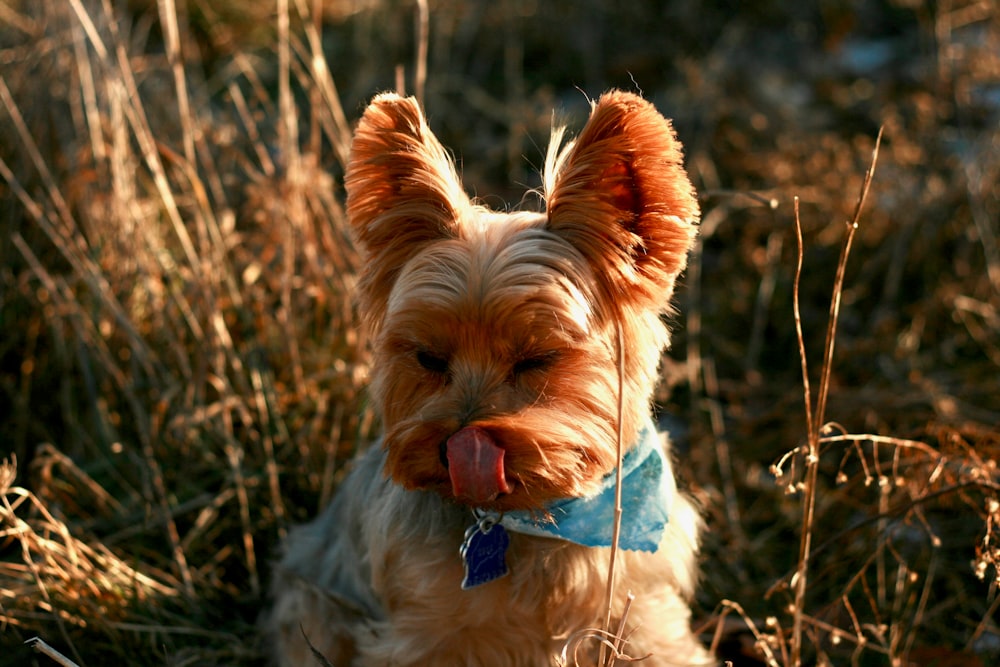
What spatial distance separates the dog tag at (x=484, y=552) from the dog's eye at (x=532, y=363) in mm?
450

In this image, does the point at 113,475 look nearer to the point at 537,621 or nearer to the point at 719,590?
the point at 537,621

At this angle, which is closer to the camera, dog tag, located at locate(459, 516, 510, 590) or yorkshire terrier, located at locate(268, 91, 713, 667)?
yorkshire terrier, located at locate(268, 91, 713, 667)

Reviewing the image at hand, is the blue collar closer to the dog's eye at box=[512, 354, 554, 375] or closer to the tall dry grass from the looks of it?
the dog's eye at box=[512, 354, 554, 375]

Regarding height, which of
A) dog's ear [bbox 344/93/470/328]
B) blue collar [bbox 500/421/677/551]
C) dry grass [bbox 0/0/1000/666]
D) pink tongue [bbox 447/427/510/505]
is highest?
dog's ear [bbox 344/93/470/328]

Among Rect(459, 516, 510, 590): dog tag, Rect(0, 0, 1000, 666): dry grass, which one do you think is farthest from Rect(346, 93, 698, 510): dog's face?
Rect(0, 0, 1000, 666): dry grass

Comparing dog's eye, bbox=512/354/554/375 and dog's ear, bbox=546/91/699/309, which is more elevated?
dog's ear, bbox=546/91/699/309

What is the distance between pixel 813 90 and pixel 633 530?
570 cm

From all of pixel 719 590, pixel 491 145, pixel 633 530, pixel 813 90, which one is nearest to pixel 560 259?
pixel 633 530

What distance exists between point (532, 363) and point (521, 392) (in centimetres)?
9

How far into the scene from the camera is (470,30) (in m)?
8.79

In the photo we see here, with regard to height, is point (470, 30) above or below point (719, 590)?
above

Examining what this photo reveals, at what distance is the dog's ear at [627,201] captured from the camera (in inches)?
108

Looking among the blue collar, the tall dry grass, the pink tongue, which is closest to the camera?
the pink tongue

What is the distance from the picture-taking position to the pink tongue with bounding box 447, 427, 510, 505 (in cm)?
265
